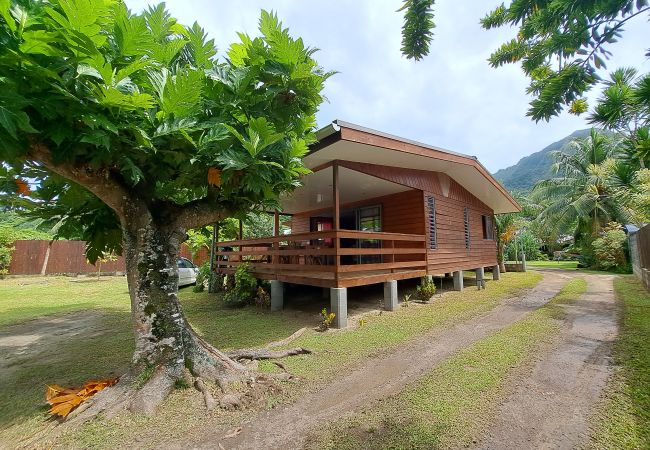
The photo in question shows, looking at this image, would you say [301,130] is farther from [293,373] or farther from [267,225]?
[267,225]

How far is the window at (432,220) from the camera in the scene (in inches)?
374

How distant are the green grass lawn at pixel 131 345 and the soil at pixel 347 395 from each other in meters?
0.21

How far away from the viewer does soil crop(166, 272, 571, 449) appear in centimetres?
249

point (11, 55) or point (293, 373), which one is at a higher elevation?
point (11, 55)

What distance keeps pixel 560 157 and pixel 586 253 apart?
24.7 ft

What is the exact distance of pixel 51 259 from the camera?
17.3m

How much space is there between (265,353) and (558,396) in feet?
11.4

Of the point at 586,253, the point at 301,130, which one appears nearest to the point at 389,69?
the point at 301,130

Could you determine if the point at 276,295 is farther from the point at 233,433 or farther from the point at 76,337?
the point at 233,433

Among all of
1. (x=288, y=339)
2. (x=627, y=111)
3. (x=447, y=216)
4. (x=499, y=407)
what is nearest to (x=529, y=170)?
(x=447, y=216)

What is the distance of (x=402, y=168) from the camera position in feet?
27.9

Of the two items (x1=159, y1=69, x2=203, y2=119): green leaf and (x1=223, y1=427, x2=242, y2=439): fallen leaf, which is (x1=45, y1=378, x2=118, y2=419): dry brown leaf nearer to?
(x1=223, y1=427, x2=242, y2=439): fallen leaf

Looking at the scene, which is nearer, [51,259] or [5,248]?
[5,248]

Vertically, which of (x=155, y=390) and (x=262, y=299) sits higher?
(x=262, y=299)
